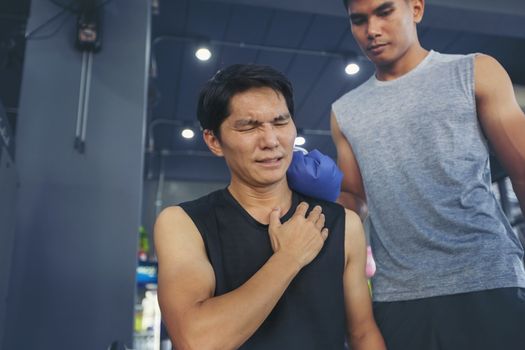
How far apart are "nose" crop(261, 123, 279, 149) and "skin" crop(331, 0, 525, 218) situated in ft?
1.31

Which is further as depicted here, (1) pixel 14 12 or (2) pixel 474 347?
(1) pixel 14 12

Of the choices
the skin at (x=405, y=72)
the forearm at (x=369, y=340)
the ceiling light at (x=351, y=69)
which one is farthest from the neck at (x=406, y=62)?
the ceiling light at (x=351, y=69)

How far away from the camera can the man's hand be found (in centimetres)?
116

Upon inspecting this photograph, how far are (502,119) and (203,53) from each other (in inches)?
168

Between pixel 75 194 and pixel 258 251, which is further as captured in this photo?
pixel 75 194

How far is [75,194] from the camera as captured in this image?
271 centimetres

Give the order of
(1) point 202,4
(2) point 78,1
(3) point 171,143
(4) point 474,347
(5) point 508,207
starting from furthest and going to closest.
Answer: (3) point 171,143 < (5) point 508,207 < (1) point 202,4 < (2) point 78,1 < (4) point 474,347

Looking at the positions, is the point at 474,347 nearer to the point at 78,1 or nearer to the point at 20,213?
the point at 20,213

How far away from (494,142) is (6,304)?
2.37 meters

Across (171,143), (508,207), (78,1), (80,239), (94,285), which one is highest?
(171,143)

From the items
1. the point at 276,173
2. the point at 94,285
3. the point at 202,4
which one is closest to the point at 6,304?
the point at 94,285

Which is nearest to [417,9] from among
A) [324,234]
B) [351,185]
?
[351,185]

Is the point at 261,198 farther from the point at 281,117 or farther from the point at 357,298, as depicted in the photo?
the point at 357,298

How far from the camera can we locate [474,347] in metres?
1.16
